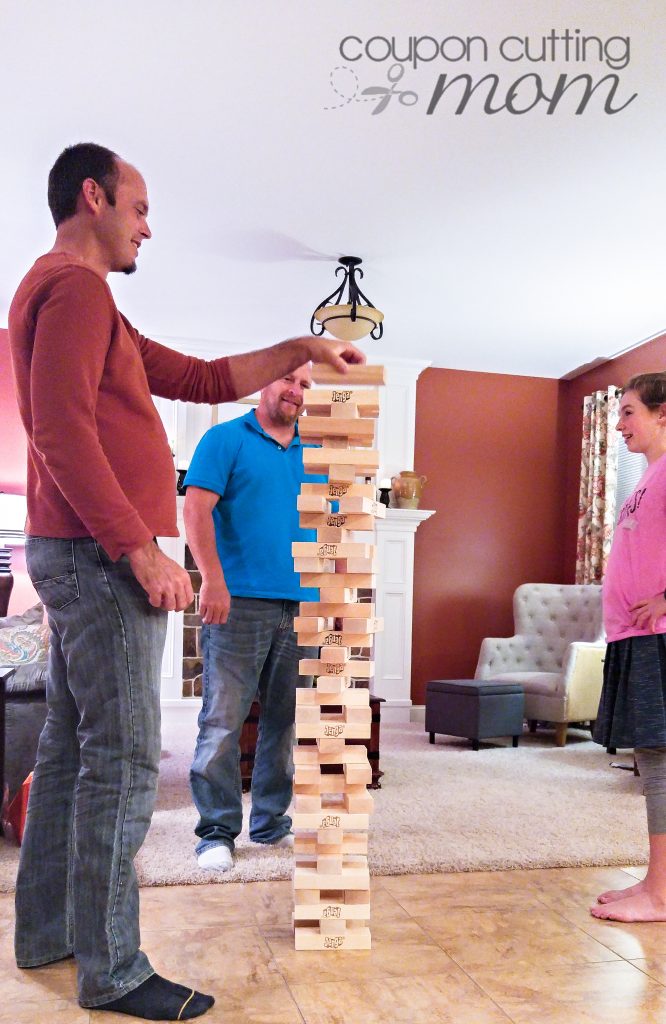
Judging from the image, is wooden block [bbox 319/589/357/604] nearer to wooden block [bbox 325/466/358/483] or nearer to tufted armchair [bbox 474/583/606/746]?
wooden block [bbox 325/466/358/483]

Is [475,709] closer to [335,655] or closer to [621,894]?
[621,894]

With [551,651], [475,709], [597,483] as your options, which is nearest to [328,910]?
[475,709]

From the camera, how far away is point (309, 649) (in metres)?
2.77

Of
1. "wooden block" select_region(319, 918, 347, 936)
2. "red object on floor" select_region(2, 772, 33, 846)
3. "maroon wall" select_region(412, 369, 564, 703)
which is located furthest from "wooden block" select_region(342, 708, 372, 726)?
"maroon wall" select_region(412, 369, 564, 703)

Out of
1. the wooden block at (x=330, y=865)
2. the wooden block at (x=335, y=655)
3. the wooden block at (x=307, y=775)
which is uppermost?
the wooden block at (x=335, y=655)

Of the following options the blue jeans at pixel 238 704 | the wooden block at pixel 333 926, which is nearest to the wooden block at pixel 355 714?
the wooden block at pixel 333 926

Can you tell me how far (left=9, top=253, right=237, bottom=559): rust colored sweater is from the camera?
147 centimetres

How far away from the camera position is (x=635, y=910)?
6.97 feet

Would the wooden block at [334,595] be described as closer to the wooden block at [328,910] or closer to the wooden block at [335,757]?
the wooden block at [335,757]

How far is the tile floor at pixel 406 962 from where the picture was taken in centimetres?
162

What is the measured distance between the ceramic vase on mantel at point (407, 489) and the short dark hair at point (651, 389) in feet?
13.4

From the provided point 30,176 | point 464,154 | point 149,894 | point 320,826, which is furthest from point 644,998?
point 30,176

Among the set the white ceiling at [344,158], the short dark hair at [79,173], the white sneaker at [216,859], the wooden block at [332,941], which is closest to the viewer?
the short dark hair at [79,173]

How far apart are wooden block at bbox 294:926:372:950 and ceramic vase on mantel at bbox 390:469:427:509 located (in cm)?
460
